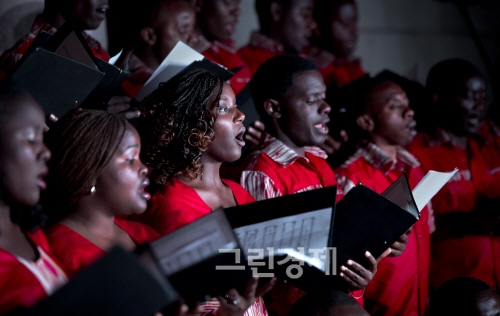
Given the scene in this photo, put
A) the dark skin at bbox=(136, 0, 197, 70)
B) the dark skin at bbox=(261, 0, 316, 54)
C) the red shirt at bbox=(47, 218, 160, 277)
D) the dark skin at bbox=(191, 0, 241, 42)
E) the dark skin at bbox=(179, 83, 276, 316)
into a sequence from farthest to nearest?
the dark skin at bbox=(261, 0, 316, 54) < the dark skin at bbox=(191, 0, 241, 42) < the dark skin at bbox=(136, 0, 197, 70) < the dark skin at bbox=(179, 83, 276, 316) < the red shirt at bbox=(47, 218, 160, 277)

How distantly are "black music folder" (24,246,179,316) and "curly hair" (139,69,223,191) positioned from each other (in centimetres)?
89

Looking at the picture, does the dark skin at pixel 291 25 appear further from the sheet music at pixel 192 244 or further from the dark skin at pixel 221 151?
the sheet music at pixel 192 244

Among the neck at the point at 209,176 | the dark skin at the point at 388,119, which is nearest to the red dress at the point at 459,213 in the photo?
the dark skin at the point at 388,119

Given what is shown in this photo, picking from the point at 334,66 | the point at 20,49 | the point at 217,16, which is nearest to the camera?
the point at 20,49

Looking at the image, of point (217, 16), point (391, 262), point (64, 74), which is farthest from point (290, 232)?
point (217, 16)

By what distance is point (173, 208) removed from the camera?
2.08 meters

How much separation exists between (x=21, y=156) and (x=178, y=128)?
836 mm

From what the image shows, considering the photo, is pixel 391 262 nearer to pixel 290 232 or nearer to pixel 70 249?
pixel 290 232

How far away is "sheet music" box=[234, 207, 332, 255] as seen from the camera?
169cm

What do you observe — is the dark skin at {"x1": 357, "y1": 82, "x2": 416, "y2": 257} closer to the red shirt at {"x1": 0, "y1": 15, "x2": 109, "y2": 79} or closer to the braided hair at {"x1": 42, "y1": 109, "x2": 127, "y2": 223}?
the red shirt at {"x1": 0, "y1": 15, "x2": 109, "y2": 79}

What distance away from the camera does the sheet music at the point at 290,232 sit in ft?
5.55

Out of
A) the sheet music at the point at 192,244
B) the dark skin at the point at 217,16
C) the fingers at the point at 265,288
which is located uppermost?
the dark skin at the point at 217,16

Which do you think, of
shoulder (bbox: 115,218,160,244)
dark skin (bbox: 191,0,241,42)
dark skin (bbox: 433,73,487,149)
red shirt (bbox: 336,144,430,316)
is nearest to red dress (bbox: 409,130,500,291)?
dark skin (bbox: 433,73,487,149)

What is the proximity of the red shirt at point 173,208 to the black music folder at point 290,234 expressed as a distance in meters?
0.38
